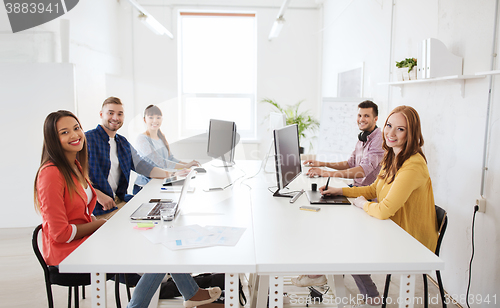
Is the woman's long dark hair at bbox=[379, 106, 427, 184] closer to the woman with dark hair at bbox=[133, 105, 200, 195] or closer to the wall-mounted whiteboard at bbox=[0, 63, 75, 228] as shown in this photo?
the woman with dark hair at bbox=[133, 105, 200, 195]

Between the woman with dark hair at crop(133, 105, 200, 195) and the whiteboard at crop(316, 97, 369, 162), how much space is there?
1997mm

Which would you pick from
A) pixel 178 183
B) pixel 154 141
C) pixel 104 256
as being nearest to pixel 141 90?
pixel 154 141

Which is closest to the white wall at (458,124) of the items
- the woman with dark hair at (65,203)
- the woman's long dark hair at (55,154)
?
the woman with dark hair at (65,203)

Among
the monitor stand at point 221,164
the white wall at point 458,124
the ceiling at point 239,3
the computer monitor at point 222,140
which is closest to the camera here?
the white wall at point 458,124

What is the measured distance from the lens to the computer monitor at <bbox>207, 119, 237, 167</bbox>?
3.61 m

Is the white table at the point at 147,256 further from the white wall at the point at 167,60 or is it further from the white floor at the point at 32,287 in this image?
the white wall at the point at 167,60

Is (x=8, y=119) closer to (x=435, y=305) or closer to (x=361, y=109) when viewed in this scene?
(x=361, y=109)

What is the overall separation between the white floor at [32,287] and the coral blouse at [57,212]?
665 mm

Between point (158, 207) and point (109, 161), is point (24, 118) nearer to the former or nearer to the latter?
point (109, 161)

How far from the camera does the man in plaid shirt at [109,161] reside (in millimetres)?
2701

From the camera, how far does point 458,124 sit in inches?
109

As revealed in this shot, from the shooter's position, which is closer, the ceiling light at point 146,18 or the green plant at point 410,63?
the green plant at point 410,63

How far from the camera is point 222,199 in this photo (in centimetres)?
260

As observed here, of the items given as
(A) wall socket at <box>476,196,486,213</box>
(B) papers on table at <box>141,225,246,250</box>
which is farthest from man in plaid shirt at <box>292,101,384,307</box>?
(B) papers on table at <box>141,225,246,250</box>
